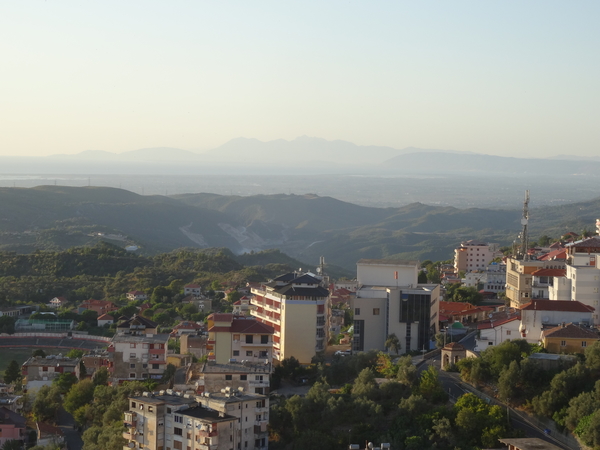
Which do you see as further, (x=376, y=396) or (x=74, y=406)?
(x=74, y=406)

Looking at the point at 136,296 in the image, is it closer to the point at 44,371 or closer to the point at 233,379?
the point at 44,371

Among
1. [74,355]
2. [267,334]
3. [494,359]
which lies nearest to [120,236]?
[74,355]

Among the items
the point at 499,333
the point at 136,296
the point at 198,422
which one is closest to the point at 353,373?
the point at 499,333

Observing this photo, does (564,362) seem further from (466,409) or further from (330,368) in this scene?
(330,368)

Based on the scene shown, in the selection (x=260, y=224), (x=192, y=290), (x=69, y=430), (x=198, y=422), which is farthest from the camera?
(x=260, y=224)

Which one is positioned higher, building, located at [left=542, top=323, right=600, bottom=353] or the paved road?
building, located at [left=542, top=323, right=600, bottom=353]

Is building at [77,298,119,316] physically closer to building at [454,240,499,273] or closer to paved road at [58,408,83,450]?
building at [454,240,499,273]

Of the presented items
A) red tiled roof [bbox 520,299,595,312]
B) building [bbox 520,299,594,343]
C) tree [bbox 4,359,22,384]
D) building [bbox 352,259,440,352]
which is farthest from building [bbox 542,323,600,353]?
tree [bbox 4,359,22,384]
